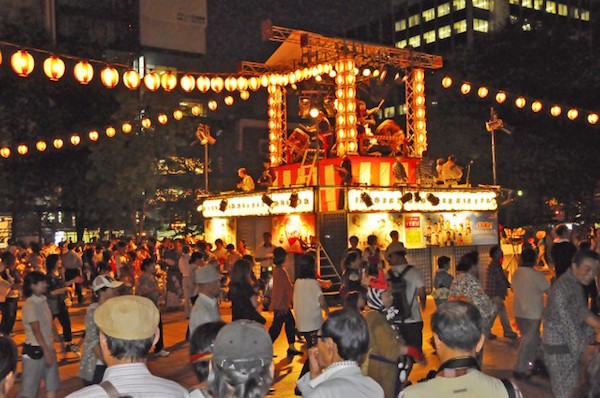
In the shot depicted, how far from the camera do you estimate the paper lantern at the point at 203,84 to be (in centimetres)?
1781

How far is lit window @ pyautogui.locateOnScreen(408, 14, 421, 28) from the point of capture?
307ft

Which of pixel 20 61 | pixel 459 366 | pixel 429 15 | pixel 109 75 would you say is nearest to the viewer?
pixel 459 366

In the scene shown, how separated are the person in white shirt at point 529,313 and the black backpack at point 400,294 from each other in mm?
2033

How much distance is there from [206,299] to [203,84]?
12.1 metres

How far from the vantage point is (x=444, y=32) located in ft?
292

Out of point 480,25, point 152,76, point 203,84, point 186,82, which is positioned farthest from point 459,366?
point 480,25

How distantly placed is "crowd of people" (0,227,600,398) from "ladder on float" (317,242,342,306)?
3.73m

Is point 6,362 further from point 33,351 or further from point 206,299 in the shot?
point 33,351

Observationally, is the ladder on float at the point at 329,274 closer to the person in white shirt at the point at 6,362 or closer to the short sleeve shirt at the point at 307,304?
the short sleeve shirt at the point at 307,304

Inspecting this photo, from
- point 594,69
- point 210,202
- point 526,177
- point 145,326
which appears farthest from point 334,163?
point 145,326

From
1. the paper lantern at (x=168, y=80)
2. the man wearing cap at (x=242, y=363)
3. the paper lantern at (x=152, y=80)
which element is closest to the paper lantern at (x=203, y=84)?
the paper lantern at (x=168, y=80)

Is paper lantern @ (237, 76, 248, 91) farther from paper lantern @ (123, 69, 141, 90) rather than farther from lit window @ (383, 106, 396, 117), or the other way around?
lit window @ (383, 106, 396, 117)

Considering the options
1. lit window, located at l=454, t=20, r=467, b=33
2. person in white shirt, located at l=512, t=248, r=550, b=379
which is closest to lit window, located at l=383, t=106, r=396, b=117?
lit window, located at l=454, t=20, r=467, b=33

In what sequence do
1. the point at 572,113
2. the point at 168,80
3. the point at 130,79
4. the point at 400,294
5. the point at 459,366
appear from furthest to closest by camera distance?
the point at 572,113 → the point at 168,80 → the point at 130,79 → the point at 400,294 → the point at 459,366
